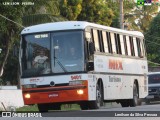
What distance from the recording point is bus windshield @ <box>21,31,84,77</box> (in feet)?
77.1

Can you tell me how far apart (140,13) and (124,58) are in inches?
1966

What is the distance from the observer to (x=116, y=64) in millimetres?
27484

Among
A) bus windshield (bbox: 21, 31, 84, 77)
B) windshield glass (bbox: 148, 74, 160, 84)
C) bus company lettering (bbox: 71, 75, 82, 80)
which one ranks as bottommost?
windshield glass (bbox: 148, 74, 160, 84)

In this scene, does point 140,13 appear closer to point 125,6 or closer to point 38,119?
point 125,6

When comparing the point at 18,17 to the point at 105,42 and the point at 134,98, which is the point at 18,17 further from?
the point at 105,42

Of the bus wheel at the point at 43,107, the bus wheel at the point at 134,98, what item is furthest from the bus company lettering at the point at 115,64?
the bus wheel at the point at 43,107

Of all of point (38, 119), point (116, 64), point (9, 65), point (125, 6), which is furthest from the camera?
point (125, 6)

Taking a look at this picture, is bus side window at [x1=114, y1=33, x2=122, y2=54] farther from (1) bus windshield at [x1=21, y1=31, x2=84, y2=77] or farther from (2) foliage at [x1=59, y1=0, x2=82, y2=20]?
(2) foliage at [x1=59, y1=0, x2=82, y2=20]

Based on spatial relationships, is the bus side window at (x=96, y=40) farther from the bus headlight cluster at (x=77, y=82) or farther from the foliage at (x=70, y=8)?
the foliage at (x=70, y=8)

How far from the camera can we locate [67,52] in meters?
23.6

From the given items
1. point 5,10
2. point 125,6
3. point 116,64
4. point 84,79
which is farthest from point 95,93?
point 125,6

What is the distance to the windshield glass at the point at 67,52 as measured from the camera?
23.5 meters

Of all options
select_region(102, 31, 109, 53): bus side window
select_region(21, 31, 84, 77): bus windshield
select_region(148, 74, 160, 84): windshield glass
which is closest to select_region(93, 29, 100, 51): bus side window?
select_region(102, 31, 109, 53): bus side window

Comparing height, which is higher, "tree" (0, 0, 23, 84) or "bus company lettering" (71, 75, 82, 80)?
"tree" (0, 0, 23, 84)
